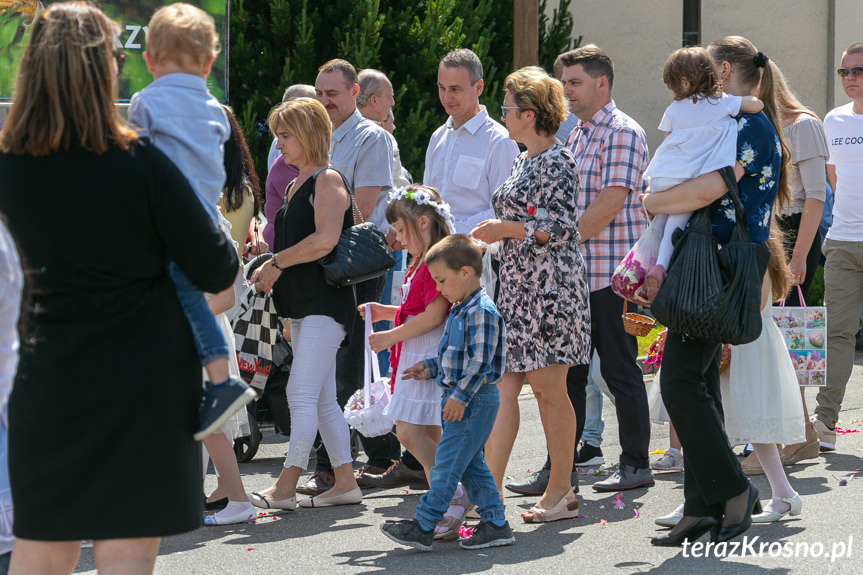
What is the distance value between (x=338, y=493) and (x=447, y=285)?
5.27 feet

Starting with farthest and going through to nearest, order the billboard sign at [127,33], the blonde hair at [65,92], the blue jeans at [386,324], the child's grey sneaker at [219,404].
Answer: the billboard sign at [127,33]
the blue jeans at [386,324]
the child's grey sneaker at [219,404]
the blonde hair at [65,92]

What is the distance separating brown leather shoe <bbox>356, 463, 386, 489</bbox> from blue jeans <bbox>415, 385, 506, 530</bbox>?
5.42 feet

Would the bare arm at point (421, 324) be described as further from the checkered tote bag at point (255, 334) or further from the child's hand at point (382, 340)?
the checkered tote bag at point (255, 334)

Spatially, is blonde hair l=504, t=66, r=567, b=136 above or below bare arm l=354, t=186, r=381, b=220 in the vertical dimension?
above

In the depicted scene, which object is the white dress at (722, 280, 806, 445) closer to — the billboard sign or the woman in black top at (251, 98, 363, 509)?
A: the woman in black top at (251, 98, 363, 509)

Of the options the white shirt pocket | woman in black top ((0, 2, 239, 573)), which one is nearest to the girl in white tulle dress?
the white shirt pocket

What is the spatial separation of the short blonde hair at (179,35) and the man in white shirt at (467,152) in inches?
129

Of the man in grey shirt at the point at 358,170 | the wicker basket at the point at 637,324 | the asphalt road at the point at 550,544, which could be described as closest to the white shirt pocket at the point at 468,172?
the man in grey shirt at the point at 358,170

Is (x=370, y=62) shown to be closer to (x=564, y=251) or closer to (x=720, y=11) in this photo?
(x=564, y=251)

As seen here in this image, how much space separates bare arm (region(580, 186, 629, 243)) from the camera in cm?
593

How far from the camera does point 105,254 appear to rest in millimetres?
2902

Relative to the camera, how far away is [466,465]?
15.8 ft

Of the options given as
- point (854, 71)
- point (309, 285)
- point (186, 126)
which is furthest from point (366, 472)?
point (854, 71)

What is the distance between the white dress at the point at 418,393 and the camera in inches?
208
